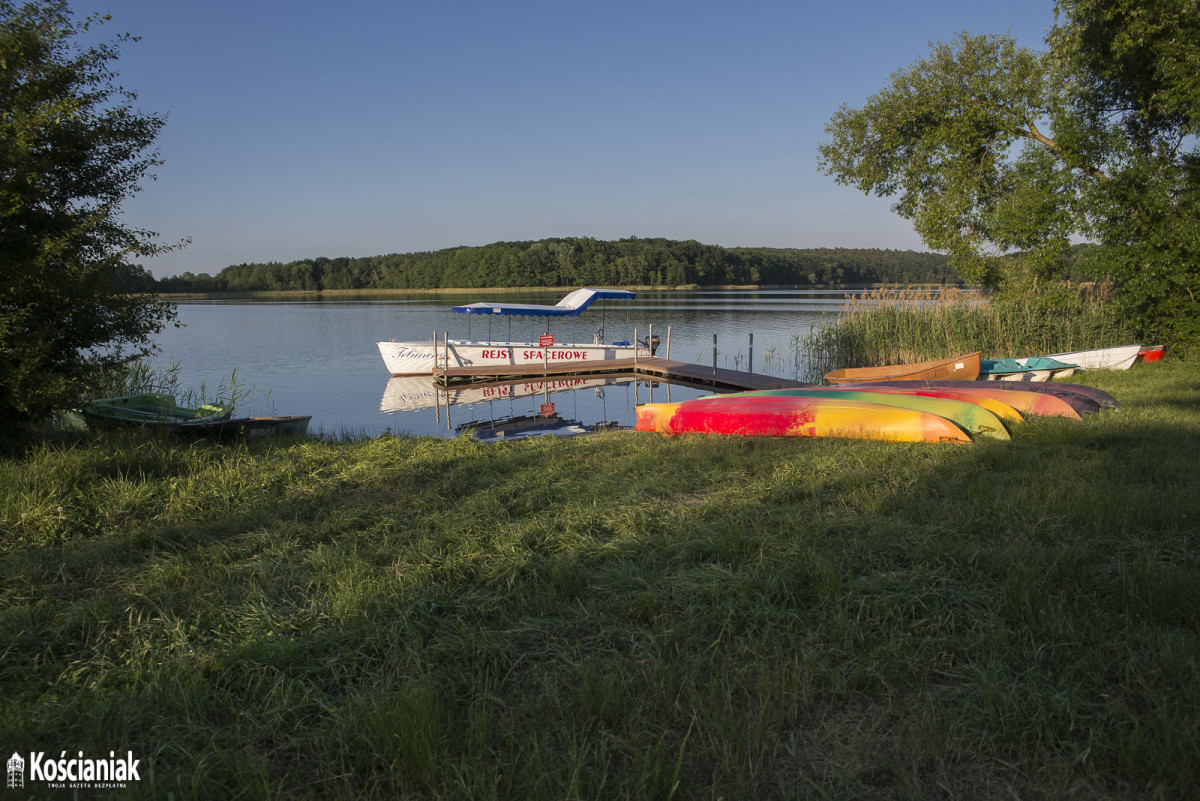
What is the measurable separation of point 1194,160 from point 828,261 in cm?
9268

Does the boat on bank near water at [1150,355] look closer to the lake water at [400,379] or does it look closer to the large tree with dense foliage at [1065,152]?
the large tree with dense foliage at [1065,152]

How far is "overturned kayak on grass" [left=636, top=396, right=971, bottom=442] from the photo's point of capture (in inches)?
268

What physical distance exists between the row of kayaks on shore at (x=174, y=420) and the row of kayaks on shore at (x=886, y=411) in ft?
16.8

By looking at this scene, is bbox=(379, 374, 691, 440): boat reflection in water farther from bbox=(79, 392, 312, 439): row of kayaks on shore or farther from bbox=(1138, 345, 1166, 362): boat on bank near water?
bbox=(1138, 345, 1166, 362): boat on bank near water

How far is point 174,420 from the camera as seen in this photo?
31.3 feet

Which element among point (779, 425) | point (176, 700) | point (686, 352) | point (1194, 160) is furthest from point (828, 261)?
point (176, 700)

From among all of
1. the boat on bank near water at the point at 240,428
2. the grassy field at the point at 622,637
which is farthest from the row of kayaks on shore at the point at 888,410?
the boat on bank near water at the point at 240,428

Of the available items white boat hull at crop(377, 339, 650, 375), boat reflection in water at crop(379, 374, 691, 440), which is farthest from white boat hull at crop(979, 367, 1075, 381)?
white boat hull at crop(377, 339, 650, 375)

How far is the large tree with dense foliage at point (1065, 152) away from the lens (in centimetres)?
1184

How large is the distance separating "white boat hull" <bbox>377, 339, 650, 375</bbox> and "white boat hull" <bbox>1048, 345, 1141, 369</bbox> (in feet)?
39.0

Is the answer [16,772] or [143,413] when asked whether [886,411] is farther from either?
[143,413]

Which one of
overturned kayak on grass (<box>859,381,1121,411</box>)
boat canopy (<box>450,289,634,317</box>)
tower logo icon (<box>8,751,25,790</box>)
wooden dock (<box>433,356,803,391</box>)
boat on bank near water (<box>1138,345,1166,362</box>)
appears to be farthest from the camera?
wooden dock (<box>433,356,803,391</box>)

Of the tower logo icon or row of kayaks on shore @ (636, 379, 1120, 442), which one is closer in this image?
the tower logo icon

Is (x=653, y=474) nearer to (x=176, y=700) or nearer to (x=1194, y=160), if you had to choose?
(x=176, y=700)
